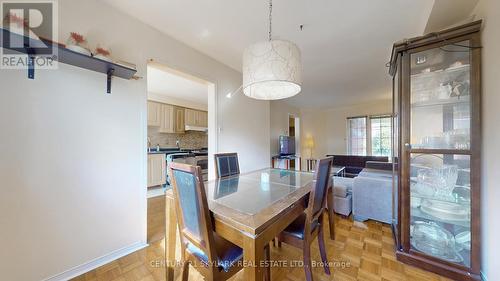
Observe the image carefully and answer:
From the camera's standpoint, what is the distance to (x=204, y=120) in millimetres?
5836

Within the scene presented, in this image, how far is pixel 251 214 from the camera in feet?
3.35

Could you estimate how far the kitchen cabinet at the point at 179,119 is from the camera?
5.03 m

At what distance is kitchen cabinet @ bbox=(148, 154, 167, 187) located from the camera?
4.13m

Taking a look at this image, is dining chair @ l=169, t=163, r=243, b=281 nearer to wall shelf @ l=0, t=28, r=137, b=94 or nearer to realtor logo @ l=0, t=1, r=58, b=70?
wall shelf @ l=0, t=28, r=137, b=94

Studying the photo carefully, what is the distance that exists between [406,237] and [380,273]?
432 millimetres

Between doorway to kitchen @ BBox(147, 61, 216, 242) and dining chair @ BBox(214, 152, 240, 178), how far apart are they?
1.96ft

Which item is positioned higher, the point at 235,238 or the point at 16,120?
the point at 16,120

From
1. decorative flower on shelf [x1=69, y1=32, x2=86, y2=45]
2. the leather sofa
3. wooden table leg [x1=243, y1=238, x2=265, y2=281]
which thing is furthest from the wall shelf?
the leather sofa

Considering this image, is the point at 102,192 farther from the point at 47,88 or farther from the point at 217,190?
the point at 217,190

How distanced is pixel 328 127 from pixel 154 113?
579cm

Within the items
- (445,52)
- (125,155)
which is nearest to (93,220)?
(125,155)

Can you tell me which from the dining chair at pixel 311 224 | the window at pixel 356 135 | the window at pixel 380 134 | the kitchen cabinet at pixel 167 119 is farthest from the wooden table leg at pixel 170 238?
the window at pixel 356 135

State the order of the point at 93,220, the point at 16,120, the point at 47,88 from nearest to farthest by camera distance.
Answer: the point at 16,120 → the point at 47,88 → the point at 93,220

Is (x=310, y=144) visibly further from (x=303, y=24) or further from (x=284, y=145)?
(x=303, y=24)
